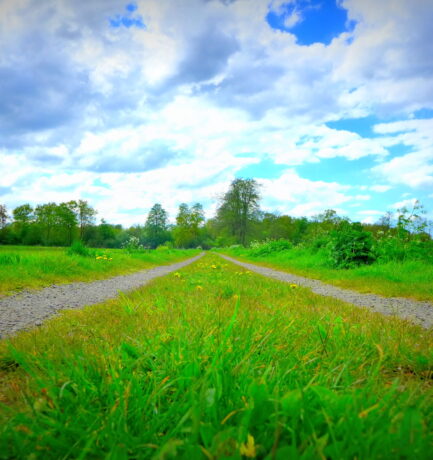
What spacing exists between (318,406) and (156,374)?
822mm

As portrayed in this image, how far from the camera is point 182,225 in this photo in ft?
258

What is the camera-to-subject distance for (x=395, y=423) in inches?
39.6

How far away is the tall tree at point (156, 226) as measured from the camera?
3511 inches

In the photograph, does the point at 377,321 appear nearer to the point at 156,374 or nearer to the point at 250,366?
the point at 250,366

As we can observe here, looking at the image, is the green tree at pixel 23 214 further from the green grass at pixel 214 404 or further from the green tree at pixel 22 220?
the green grass at pixel 214 404

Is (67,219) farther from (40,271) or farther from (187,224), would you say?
(40,271)

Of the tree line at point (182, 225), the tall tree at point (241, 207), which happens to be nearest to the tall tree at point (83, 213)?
the tree line at point (182, 225)

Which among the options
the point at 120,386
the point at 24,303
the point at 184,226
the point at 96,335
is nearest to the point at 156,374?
the point at 120,386

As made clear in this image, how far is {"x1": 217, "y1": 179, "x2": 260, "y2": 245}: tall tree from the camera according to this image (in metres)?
49.5

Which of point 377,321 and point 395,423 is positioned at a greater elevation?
point 395,423

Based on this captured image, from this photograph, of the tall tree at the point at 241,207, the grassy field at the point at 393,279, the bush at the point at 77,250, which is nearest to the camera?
the grassy field at the point at 393,279

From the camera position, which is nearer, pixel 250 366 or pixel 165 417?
pixel 165 417

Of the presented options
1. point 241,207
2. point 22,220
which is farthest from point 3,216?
point 241,207

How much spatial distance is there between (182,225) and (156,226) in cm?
1608
